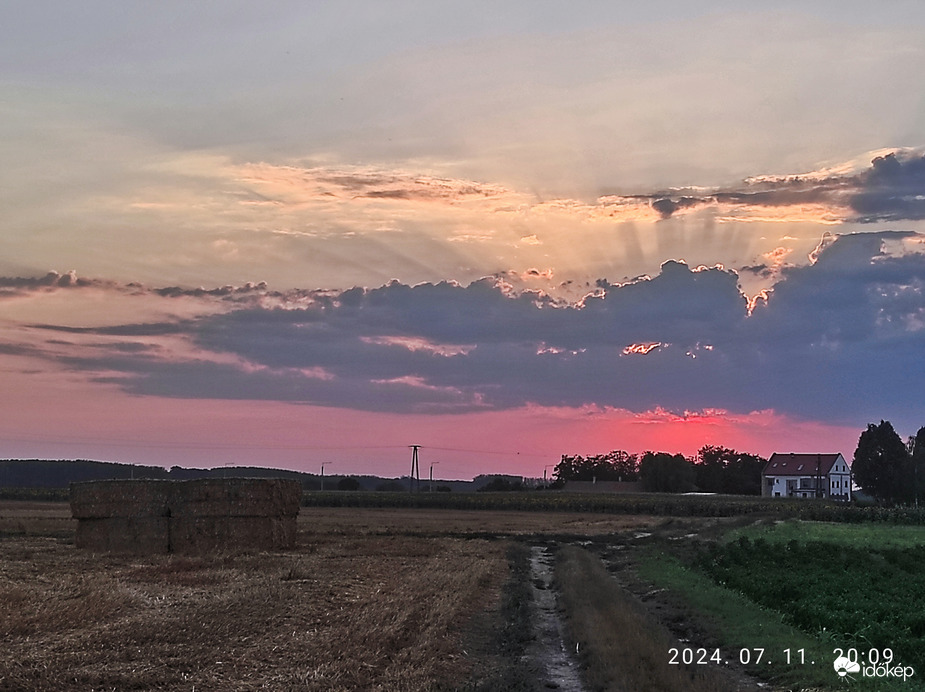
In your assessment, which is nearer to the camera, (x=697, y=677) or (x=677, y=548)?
(x=697, y=677)

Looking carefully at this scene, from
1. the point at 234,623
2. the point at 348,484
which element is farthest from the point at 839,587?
the point at 348,484

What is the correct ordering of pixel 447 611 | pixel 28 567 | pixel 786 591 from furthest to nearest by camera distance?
pixel 28 567 → pixel 786 591 → pixel 447 611

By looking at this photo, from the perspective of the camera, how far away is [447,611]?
20078 millimetres

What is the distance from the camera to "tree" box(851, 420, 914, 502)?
145812 millimetres

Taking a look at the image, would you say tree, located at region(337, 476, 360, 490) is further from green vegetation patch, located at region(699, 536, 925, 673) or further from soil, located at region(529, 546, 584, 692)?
soil, located at region(529, 546, 584, 692)

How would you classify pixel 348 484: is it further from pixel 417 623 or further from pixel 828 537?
pixel 417 623

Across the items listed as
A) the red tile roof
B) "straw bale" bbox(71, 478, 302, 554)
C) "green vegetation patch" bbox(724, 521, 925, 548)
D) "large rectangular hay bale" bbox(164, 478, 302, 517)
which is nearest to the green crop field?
"green vegetation patch" bbox(724, 521, 925, 548)

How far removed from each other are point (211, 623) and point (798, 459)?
163697 mm

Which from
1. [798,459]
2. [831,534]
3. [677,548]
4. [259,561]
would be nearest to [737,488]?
[798,459]

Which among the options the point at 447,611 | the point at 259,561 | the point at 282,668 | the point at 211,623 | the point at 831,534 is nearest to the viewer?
the point at 282,668

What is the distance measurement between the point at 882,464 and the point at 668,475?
35758 millimetres

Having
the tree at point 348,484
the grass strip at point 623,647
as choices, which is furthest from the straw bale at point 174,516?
the tree at point 348,484

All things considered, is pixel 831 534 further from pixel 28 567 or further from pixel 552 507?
pixel 552 507

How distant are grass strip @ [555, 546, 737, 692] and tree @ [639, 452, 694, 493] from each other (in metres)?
149
